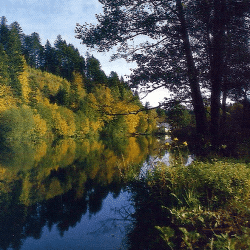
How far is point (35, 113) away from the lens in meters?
48.1

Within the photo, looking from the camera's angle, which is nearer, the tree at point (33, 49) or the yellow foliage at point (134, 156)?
the yellow foliage at point (134, 156)

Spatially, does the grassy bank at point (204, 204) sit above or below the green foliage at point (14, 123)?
below

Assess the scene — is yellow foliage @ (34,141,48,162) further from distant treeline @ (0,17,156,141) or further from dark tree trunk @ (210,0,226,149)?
dark tree trunk @ (210,0,226,149)

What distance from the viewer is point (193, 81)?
7648 millimetres

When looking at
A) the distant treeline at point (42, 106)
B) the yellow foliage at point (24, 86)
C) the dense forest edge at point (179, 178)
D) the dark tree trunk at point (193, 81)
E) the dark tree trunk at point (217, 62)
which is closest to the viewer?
the dense forest edge at point (179, 178)

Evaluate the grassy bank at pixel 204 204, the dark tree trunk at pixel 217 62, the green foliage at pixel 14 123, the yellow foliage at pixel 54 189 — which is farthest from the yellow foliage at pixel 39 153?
the grassy bank at pixel 204 204

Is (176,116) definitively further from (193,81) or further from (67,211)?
(67,211)

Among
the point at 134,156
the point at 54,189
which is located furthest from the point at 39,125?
the point at 54,189

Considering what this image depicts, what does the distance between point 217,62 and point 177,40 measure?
1.41 metres

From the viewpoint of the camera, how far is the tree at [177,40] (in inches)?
293

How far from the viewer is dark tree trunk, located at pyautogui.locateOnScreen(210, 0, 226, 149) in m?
7.44

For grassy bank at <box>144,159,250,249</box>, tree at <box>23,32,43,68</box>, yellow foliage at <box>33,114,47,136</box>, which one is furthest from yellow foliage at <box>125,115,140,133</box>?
grassy bank at <box>144,159,250,249</box>

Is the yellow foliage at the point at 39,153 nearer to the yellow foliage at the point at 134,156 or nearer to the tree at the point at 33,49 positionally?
the yellow foliage at the point at 134,156

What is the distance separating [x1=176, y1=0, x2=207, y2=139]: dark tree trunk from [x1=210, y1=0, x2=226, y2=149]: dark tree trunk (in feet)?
1.14
